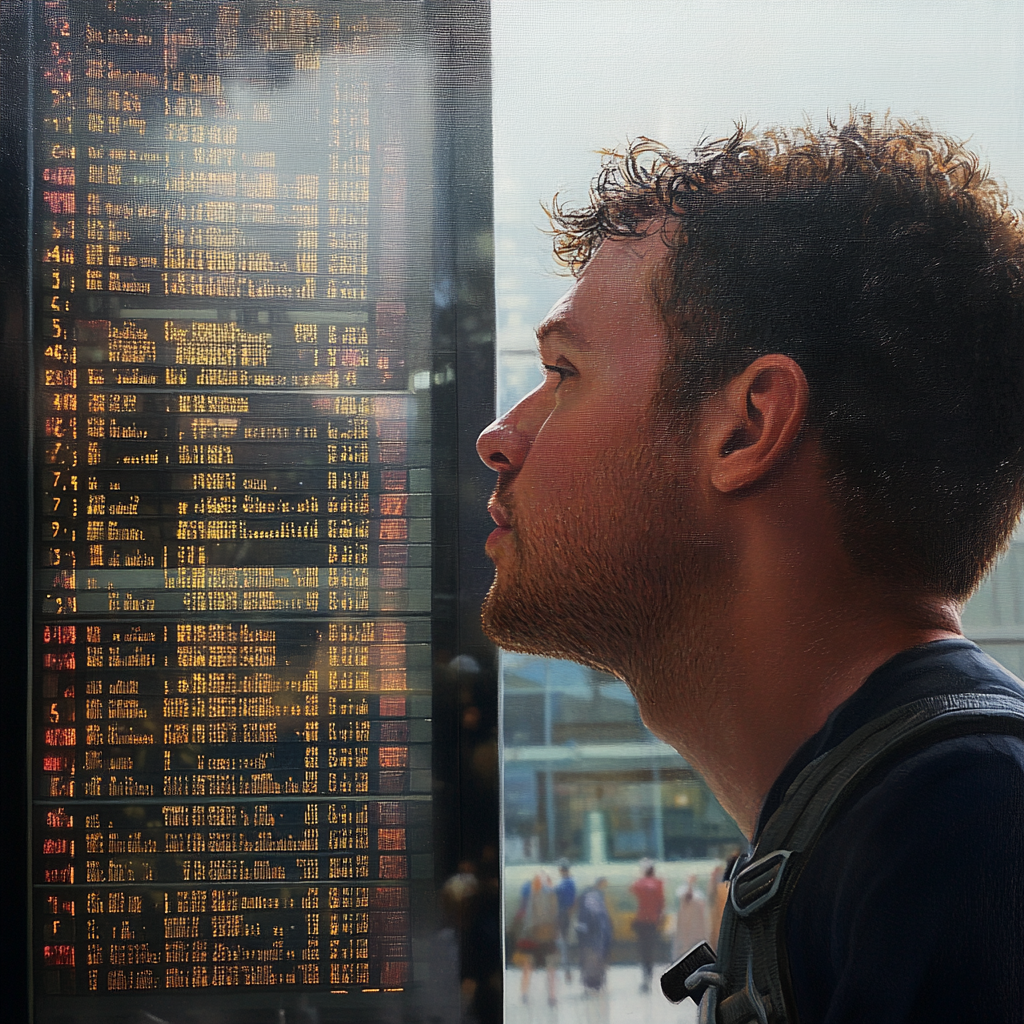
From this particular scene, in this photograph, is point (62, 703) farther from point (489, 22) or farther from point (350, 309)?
point (489, 22)

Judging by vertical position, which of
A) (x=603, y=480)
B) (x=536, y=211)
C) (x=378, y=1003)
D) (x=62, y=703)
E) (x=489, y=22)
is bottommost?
(x=378, y=1003)

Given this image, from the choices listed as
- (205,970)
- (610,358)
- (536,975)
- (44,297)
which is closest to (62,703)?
(205,970)

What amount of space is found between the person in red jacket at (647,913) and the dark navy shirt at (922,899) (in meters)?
0.18

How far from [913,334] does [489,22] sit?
1.83 feet

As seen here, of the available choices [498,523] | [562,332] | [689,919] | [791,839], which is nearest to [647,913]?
[689,919]

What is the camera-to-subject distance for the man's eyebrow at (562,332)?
898 millimetres

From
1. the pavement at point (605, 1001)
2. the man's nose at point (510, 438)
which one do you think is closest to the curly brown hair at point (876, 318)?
the man's nose at point (510, 438)

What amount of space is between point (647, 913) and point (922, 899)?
285mm

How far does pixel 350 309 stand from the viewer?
0.92 metres

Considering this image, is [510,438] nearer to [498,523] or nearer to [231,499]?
[498,523]

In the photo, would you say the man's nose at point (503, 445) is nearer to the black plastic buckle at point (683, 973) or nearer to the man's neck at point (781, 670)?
the man's neck at point (781, 670)

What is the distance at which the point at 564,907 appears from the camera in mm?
905

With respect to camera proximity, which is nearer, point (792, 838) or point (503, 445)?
point (792, 838)

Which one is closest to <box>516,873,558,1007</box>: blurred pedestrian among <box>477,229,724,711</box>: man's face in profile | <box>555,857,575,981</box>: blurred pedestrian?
<box>555,857,575,981</box>: blurred pedestrian
